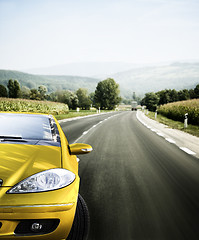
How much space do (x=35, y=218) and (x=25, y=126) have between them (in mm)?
1832

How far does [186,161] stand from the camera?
5816 mm

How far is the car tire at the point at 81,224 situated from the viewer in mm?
2400

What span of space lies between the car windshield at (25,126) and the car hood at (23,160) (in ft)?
1.66

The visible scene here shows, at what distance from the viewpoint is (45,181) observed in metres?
2.13

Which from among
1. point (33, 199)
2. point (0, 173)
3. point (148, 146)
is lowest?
point (148, 146)

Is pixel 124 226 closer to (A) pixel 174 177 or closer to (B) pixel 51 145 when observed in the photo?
(B) pixel 51 145

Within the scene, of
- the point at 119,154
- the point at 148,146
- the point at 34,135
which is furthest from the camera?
the point at 148,146

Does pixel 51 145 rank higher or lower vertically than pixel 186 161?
higher

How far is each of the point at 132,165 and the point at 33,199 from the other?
3.72m

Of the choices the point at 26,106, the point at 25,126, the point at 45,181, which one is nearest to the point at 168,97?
the point at 26,106

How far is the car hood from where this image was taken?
205 cm

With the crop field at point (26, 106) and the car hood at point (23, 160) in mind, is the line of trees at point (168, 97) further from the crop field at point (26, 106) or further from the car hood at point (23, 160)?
the car hood at point (23, 160)

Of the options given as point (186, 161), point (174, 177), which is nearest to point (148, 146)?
point (186, 161)

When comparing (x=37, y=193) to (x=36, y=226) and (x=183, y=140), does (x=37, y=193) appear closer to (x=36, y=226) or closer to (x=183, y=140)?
(x=36, y=226)
